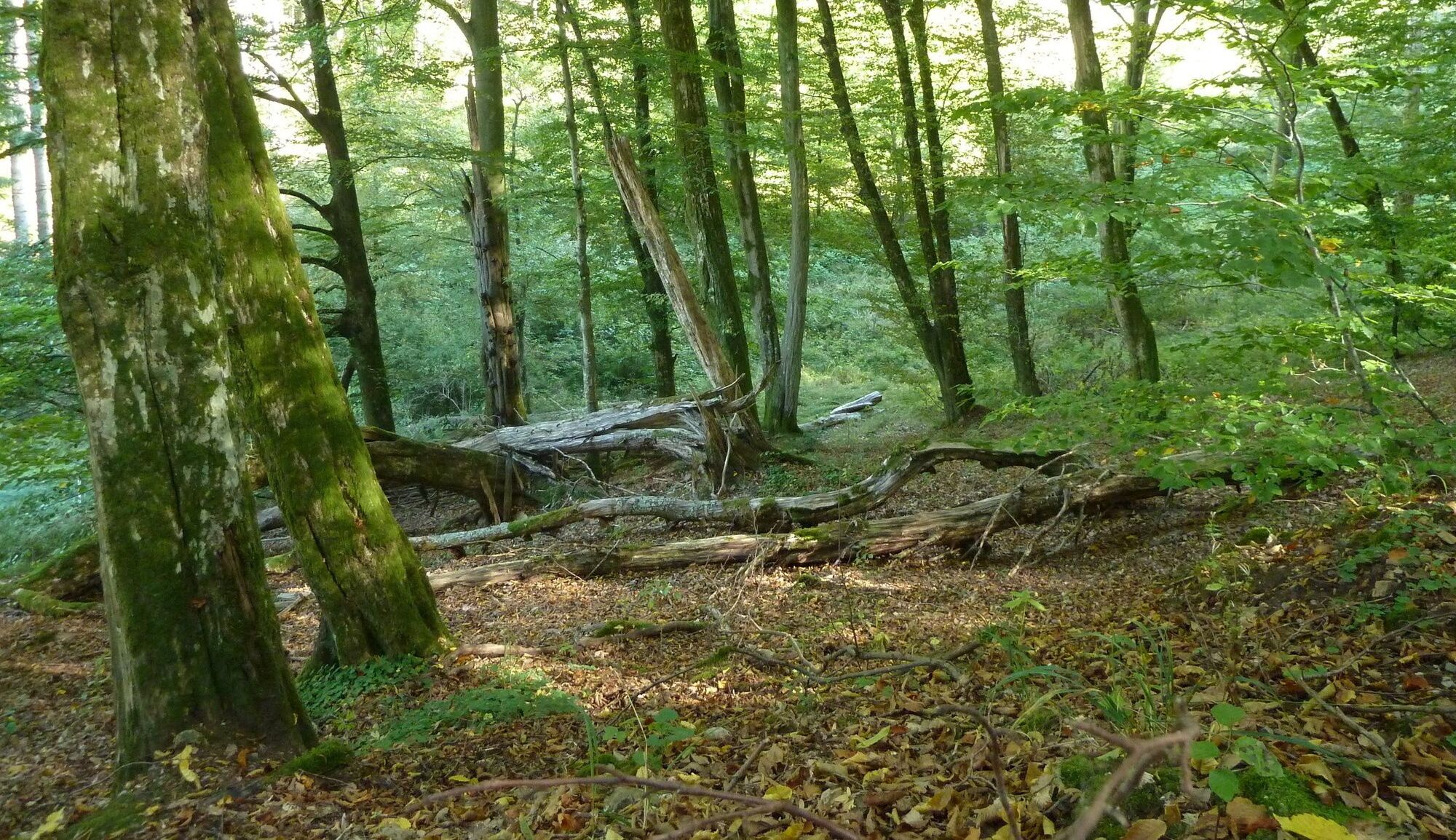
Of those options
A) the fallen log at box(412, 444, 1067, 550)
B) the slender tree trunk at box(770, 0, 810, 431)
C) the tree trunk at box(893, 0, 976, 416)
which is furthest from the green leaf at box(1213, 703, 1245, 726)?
the tree trunk at box(893, 0, 976, 416)

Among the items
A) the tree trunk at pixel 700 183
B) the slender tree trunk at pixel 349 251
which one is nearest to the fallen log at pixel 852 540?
the tree trunk at pixel 700 183

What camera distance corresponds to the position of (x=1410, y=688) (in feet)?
10.1

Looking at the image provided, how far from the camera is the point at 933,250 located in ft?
43.9

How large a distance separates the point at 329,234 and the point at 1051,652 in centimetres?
1135

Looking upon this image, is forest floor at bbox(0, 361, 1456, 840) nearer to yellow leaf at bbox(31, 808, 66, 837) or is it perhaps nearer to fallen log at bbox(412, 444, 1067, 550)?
yellow leaf at bbox(31, 808, 66, 837)

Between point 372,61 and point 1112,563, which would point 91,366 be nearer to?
point 1112,563

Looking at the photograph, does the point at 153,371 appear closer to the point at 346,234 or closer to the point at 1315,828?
the point at 1315,828

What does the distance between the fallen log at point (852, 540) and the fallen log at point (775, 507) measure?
0.36 metres

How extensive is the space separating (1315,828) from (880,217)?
464 inches

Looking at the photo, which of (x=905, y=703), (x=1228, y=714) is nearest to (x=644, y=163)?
(x=905, y=703)

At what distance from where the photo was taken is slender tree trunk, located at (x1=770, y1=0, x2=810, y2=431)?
37.8 feet

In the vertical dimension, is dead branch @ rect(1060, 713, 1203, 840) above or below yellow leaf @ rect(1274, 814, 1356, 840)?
above

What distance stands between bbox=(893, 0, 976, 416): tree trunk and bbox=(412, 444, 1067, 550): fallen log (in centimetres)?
506

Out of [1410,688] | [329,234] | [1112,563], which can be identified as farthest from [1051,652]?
[329,234]
